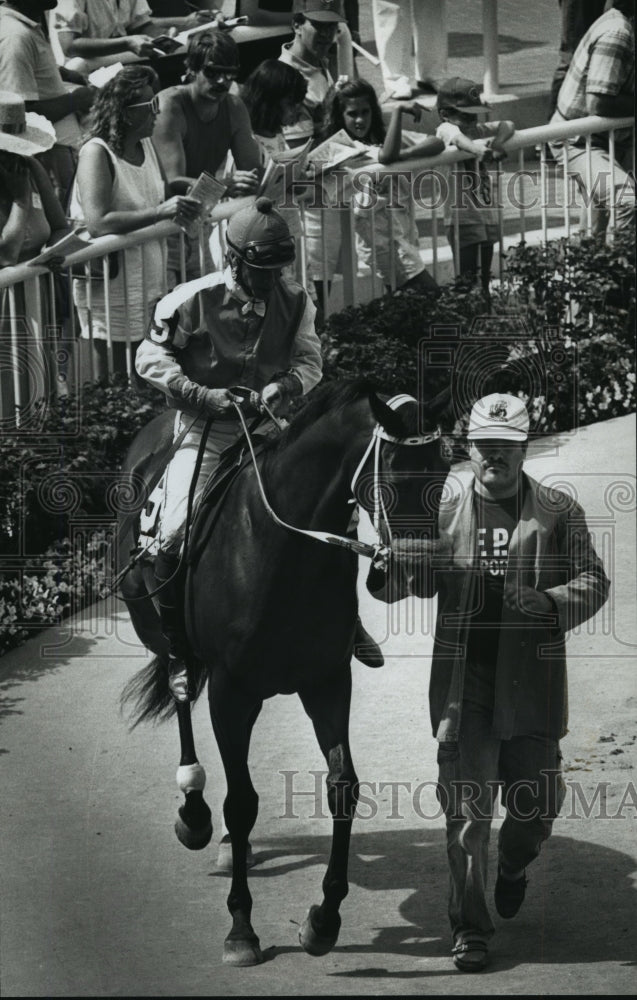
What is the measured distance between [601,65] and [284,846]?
752cm

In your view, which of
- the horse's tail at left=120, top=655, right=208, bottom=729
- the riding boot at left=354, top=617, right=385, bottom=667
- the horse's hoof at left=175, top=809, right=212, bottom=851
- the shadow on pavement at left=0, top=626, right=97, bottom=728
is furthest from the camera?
the shadow on pavement at left=0, top=626, right=97, bottom=728

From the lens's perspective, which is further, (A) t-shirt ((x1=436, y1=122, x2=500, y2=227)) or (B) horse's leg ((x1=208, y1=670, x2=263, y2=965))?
(A) t-shirt ((x1=436, y1=122, x2=500, y2=227))

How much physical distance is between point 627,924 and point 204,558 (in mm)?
1917

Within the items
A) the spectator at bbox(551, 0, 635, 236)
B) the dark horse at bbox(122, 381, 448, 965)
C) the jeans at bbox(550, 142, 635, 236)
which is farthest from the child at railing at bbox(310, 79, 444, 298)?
the dark horse at bbox(122, 381, 448, 965)

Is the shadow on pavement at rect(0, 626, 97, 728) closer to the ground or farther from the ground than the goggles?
closer to the ground

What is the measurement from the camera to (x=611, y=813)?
685cm

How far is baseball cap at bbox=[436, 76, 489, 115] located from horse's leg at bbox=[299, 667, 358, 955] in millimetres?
6458

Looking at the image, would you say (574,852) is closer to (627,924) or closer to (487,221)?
(627,924)

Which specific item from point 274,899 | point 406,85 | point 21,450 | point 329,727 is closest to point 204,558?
point 329,727

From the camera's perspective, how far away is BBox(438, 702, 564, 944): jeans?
18.5 ft

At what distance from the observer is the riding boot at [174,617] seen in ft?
20.8

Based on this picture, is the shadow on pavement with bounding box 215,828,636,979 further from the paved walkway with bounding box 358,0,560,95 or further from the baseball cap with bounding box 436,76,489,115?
the paved walkway with bounding box 358,0,560,95

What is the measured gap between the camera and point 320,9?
35.5 ft

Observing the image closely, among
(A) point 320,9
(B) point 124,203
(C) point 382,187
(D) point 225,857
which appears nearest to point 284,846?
(D) point 225,857
